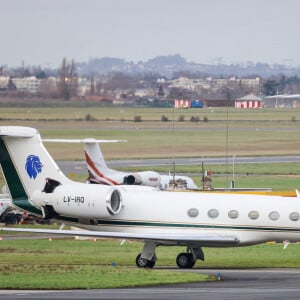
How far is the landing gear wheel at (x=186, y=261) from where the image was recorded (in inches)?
1403

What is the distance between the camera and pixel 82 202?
35469 millimetres

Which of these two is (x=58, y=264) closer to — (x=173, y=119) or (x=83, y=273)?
(x=83, y=273)

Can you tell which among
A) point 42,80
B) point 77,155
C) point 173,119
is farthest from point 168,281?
point 42,80

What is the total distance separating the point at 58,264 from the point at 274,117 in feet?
209

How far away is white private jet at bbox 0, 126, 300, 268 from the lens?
34.9m

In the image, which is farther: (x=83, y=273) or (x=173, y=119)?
(x=173, y=119)

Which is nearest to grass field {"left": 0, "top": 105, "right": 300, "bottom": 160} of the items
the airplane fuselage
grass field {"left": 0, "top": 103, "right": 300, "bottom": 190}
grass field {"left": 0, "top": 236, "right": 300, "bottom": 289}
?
grass field {"left": 0, "top": 103, "right": 300, "bottom": 190}

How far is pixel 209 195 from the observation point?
3597cm

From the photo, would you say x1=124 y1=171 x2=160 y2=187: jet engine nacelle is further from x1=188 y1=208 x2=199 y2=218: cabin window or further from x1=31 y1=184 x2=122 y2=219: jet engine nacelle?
x1=188 y1=208 x2=199 y2=218: cabin window

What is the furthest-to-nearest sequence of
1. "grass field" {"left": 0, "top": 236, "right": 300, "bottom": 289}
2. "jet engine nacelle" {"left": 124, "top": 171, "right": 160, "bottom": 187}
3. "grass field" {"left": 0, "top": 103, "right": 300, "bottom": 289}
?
1. "jet engine nacelle" {"left": 124, "top": 171, "right": 160, "bottom": 187}
2. "grass field" {"left": 0, "top": 103, "right": 300, "bottom": 289}
3. "grass field" {"left": 0, "top": 236, "right": 300, "bottom": 289}

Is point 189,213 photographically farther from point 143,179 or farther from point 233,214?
point 143,179

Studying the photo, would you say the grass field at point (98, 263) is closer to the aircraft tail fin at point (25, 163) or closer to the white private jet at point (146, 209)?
the white private jet at point (146, 209)

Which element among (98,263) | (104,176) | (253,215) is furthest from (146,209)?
(104,176)

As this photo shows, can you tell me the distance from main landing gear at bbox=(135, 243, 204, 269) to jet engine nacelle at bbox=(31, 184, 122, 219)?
151cm
